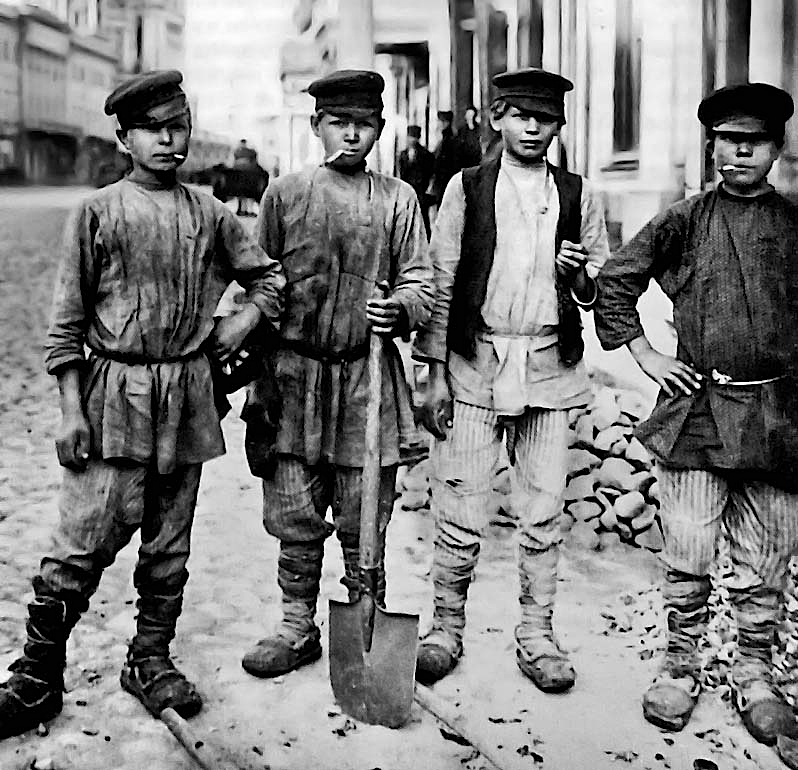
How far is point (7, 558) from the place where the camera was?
13.7 ft

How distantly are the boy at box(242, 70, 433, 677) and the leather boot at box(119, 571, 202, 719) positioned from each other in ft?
0.95

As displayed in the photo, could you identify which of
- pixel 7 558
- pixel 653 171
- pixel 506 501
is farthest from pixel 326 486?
pixel 653 171

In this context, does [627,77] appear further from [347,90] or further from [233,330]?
[233,330]

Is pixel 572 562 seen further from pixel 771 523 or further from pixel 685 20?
pixel 685 20

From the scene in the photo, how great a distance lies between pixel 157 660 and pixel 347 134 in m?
1.63

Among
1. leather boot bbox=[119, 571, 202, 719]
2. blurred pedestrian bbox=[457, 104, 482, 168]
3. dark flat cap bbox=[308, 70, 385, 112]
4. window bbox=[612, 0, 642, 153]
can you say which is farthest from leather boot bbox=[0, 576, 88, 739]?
window bbox=[612, 0, 642, 153]

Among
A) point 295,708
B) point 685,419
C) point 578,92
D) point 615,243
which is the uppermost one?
point 578,92

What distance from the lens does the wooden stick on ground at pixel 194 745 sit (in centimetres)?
276

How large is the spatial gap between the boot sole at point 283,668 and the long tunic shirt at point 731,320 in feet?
4.17

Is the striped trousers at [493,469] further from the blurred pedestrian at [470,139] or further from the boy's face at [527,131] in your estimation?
the blurred pedestrian at [470,139]

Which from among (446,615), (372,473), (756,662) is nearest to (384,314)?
(372,473)

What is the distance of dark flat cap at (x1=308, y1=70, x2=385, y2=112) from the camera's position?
120 inches

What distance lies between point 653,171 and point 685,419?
1.98 metres

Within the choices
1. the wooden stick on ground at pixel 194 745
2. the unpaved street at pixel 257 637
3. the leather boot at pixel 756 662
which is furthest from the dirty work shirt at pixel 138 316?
the leather boot at pixel 756 662
